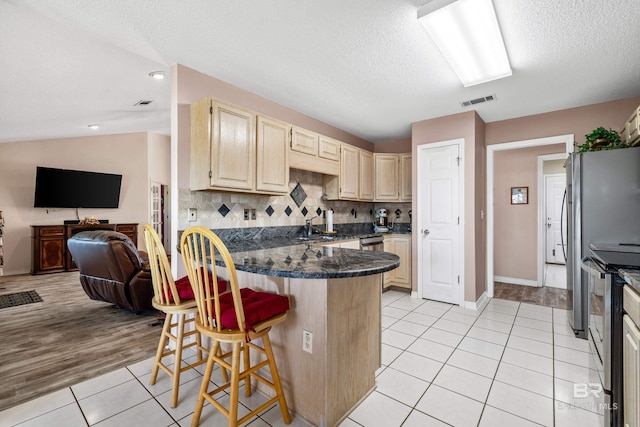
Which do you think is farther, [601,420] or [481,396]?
[481,396]

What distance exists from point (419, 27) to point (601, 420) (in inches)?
104

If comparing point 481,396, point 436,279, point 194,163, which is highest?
point 194,163

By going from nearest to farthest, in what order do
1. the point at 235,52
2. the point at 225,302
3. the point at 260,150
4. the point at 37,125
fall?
the point at 225,302
the point at 235,52
the point at 260,150
the point at 37,125

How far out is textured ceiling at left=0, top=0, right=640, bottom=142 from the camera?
6.16 ft

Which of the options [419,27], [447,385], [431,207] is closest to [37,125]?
[419,27]

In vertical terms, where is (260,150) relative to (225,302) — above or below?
above

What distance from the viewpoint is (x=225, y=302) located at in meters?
1.61

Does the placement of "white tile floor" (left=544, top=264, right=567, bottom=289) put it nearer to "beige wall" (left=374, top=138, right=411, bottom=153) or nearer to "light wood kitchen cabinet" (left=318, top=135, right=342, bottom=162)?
"beige wall" (left=374, top=138, right=411, bottom=153)

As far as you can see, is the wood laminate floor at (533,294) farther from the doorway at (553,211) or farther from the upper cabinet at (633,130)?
the upper cabinet at (633,130)

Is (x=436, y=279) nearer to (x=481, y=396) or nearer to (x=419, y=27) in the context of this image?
(x=481, y=396)

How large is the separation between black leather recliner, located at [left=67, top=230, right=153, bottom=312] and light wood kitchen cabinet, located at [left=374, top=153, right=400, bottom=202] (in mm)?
3353

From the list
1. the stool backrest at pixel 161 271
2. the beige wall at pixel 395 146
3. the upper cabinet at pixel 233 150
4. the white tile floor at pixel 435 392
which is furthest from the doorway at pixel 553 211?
the stool backrest at pixel 161 271

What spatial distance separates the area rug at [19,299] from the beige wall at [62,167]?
193 cm

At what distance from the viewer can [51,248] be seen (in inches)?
219
